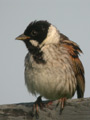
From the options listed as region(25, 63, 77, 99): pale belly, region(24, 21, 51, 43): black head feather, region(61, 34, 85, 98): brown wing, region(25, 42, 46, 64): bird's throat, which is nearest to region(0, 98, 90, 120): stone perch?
region(25, 63, 77, 99): pale belly

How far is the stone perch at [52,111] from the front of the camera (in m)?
2.92

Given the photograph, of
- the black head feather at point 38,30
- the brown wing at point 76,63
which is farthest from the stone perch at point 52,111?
the black head feather at point 38,30

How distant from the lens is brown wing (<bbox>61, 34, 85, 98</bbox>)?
16.7 ft

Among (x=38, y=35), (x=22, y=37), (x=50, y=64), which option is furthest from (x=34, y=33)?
(x=50, y=64)

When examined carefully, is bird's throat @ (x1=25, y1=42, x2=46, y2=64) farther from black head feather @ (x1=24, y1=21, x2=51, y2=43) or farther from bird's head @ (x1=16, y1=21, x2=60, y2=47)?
black head feather @ (x1=24, y1=21, x2=51, y2=43)

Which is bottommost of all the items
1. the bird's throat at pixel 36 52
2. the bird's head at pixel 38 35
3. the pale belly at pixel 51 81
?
the pale belly at pixel 51 81

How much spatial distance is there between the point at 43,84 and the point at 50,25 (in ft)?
4.02

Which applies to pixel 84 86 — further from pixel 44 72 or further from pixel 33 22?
pixel 33 22

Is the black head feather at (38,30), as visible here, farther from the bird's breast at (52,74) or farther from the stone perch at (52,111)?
the stone perch at (52,111)

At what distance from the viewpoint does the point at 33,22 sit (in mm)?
5172

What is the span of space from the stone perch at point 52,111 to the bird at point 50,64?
48.2 inches

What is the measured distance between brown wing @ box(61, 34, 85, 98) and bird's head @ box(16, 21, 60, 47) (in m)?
0.20

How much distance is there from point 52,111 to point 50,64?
1569 millimetres

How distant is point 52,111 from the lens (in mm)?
3166
